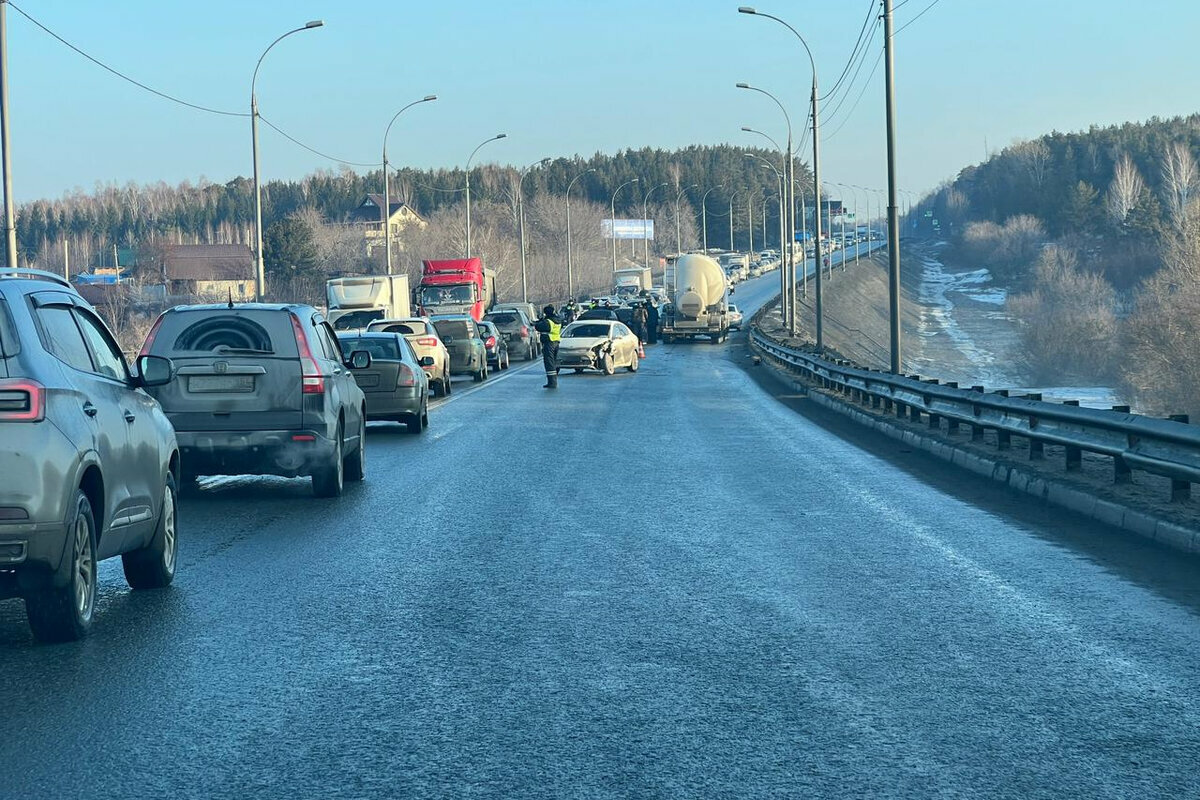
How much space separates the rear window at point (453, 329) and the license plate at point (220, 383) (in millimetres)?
23378

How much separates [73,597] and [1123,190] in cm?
16430

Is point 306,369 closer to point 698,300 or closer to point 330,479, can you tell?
point 330,479

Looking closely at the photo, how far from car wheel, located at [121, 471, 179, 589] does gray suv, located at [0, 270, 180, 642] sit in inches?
0.9

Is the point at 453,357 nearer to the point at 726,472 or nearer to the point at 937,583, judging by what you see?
the point at 726,472

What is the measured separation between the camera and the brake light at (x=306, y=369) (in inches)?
532

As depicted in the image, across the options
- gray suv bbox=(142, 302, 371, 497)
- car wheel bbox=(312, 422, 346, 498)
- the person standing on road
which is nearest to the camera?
gray suv bbox=(142, 302, 371, 497)

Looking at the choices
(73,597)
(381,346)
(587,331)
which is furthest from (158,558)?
(587,331)

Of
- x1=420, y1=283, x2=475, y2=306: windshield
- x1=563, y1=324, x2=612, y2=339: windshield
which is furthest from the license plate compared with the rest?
x1=420, y1=283, x2=475, y2=306: windshield

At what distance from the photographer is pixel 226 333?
13695 millimetres

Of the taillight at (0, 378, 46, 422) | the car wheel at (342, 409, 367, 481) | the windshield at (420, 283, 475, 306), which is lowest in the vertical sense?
the car wheel at (342, 409, 367, 481)

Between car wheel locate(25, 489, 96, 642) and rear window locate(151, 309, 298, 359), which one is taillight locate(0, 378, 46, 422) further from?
rear window locate(151, 309, 298, 359)

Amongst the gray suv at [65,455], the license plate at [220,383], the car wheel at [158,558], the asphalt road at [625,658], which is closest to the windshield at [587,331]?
the license plate at [220,383]

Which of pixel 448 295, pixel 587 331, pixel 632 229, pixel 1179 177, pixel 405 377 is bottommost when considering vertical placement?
→ pixel 405 377

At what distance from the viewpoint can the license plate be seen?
13.4 metres
